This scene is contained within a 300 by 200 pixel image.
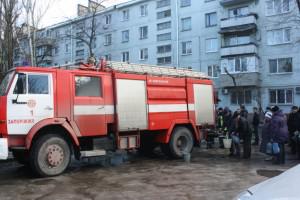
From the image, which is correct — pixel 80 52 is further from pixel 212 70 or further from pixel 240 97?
pixel 240 97

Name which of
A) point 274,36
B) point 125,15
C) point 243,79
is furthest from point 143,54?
point 274,36

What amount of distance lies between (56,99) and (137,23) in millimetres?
39837

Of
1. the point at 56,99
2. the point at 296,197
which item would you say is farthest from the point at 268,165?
the point at 296,197

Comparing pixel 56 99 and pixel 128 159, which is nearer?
pixel 56 99

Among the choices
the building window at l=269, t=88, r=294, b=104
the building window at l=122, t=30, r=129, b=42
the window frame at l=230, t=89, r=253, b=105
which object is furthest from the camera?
the building window at l=122, t=30, r=129, b=42

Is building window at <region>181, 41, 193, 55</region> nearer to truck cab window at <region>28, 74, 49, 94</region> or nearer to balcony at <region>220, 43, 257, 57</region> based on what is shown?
balcony at <region>220, 43, 257, 57</region>

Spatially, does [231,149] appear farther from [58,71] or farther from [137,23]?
[137,23]

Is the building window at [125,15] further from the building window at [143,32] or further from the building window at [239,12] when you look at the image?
the building window at [239,12]

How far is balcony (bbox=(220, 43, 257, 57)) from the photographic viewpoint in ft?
121

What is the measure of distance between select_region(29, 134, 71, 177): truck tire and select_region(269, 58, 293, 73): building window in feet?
102

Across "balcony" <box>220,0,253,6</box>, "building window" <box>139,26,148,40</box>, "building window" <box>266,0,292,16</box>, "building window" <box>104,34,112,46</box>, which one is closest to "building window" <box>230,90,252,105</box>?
"building window" <box>266,0,292,16</box>

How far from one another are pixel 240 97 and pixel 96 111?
2987 centimetres

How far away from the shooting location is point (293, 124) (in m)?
13.6

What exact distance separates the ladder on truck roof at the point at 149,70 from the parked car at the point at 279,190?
7.62 meters
